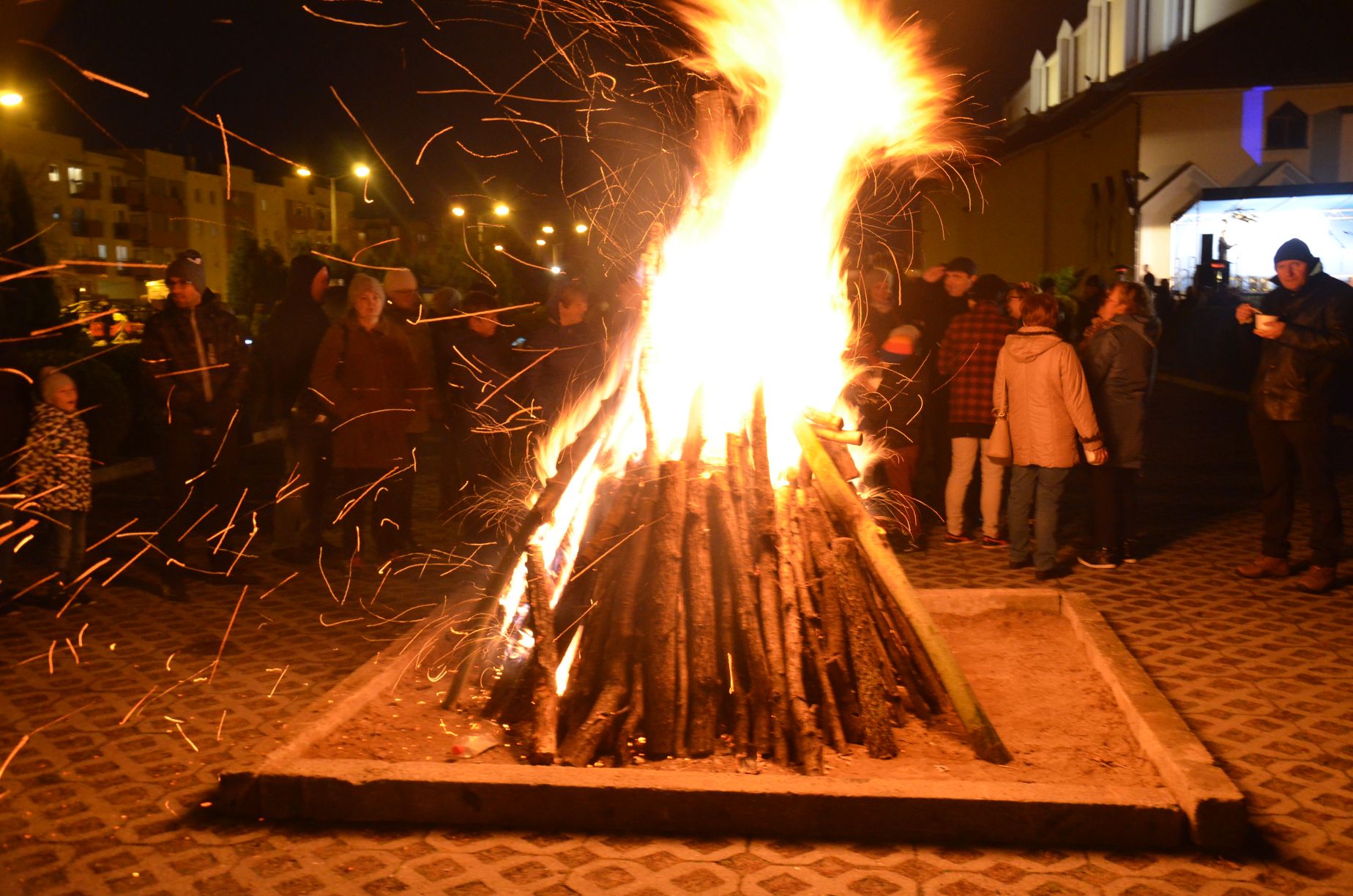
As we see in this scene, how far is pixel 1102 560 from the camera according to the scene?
28.4 feet

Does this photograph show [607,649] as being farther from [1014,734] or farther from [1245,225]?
[1245,225]

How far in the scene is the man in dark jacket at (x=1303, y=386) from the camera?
7.60 metres

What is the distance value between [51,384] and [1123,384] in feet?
23.8

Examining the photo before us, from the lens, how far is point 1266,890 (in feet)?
12.9

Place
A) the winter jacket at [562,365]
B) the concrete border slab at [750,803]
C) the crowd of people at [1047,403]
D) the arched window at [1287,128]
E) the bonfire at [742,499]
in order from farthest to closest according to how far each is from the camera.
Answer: the arched window at [1287,128] < the winter jacket at [562,365] < the crowd of people at [1047,403] < the bonfire at [742,499] < the concrete border slab at [750,803]

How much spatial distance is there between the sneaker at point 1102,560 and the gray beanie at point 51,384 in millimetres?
7127

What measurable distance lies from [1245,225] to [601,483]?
3704cm

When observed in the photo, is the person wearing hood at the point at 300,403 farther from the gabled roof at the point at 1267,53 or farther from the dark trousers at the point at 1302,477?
the gabled roof at the point at 1267,53

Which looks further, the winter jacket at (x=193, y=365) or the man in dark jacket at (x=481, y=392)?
the man in dark jacket at (x=481, y=392)

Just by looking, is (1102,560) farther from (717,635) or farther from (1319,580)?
(717,635)

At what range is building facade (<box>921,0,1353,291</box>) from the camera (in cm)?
3628

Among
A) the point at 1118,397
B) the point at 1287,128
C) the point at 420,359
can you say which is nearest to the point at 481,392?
the point at 420,359

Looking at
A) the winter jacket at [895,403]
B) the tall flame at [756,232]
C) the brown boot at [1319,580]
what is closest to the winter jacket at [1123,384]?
the winter jacket at [895,403]

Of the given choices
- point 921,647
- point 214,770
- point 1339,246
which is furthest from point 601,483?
point 1339,246
